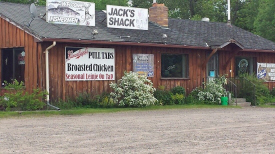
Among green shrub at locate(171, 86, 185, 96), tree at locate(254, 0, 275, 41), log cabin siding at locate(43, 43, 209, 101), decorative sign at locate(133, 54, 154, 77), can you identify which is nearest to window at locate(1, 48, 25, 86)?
log cabin siding at locate(43, 43, 209, 101)

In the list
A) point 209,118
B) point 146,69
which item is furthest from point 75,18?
point 209,118

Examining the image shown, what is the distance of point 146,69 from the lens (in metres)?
22.5

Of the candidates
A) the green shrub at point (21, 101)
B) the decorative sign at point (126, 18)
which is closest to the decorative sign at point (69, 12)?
the decorative sign at point (126, 18)

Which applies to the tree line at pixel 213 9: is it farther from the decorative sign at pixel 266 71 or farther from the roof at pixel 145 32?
the decorative sign at pixel 266 71

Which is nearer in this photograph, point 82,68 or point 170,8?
point 82,68

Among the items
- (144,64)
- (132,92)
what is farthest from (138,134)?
(144,64)

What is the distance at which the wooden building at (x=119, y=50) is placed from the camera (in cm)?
1952

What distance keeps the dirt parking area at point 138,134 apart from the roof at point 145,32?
4.50 meters

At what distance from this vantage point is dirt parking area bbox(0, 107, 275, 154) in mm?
10008

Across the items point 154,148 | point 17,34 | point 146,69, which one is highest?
point 17,34

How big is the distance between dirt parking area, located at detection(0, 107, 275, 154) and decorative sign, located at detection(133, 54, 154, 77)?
17.8 feet

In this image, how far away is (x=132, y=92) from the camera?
20.7 m

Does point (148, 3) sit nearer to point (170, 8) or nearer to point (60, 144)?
point (170, 8)

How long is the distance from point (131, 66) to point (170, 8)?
3162 centimetres
